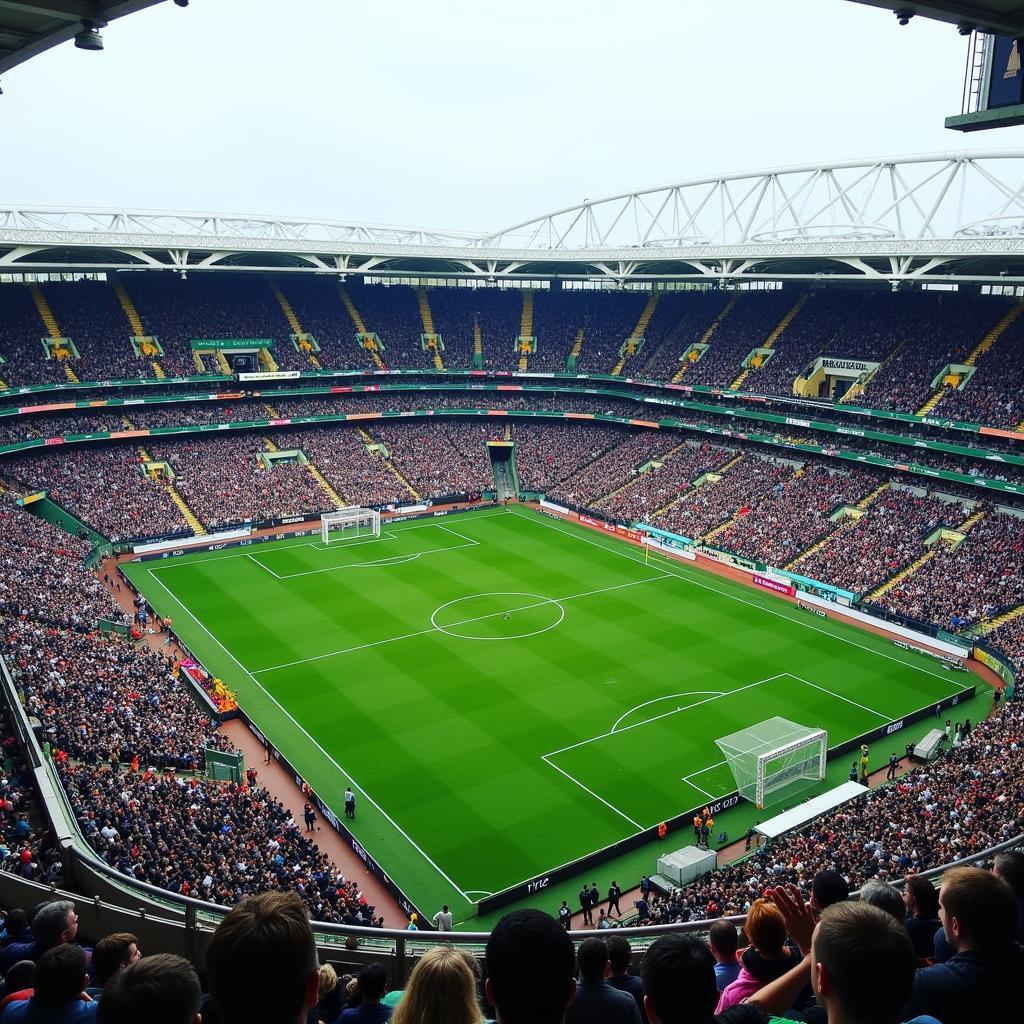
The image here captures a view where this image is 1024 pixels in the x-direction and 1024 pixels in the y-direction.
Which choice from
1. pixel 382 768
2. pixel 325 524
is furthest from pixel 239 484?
pixel 382 768

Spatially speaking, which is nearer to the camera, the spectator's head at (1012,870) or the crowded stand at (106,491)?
the spectator's head at (1012,870)

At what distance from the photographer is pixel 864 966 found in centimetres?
368

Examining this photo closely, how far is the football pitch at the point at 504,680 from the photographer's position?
27.0m

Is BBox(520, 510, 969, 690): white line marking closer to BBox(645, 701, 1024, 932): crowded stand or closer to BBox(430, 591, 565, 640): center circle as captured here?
BBox(430, 591, 565, 640): center circle

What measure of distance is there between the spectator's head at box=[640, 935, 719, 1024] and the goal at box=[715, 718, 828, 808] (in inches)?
969

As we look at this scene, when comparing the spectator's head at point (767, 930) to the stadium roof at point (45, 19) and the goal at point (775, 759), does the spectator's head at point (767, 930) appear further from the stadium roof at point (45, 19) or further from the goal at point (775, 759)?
the goal at point (775, 759)

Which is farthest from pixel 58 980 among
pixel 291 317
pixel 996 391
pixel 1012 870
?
pixel 291 317

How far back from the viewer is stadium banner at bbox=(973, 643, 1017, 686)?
3509 centimetres

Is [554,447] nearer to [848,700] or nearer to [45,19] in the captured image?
[848,700]

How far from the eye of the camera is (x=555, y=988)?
3889 mm

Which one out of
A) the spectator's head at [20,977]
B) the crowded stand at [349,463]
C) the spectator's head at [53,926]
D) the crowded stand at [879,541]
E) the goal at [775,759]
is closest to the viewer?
the spectator's head at [20,977]

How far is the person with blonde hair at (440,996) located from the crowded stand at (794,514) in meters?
46.0

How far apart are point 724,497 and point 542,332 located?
27.0 meters

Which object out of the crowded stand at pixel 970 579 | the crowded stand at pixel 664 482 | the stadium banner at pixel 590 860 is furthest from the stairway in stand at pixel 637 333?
the stadium banner at pixel 590 860
